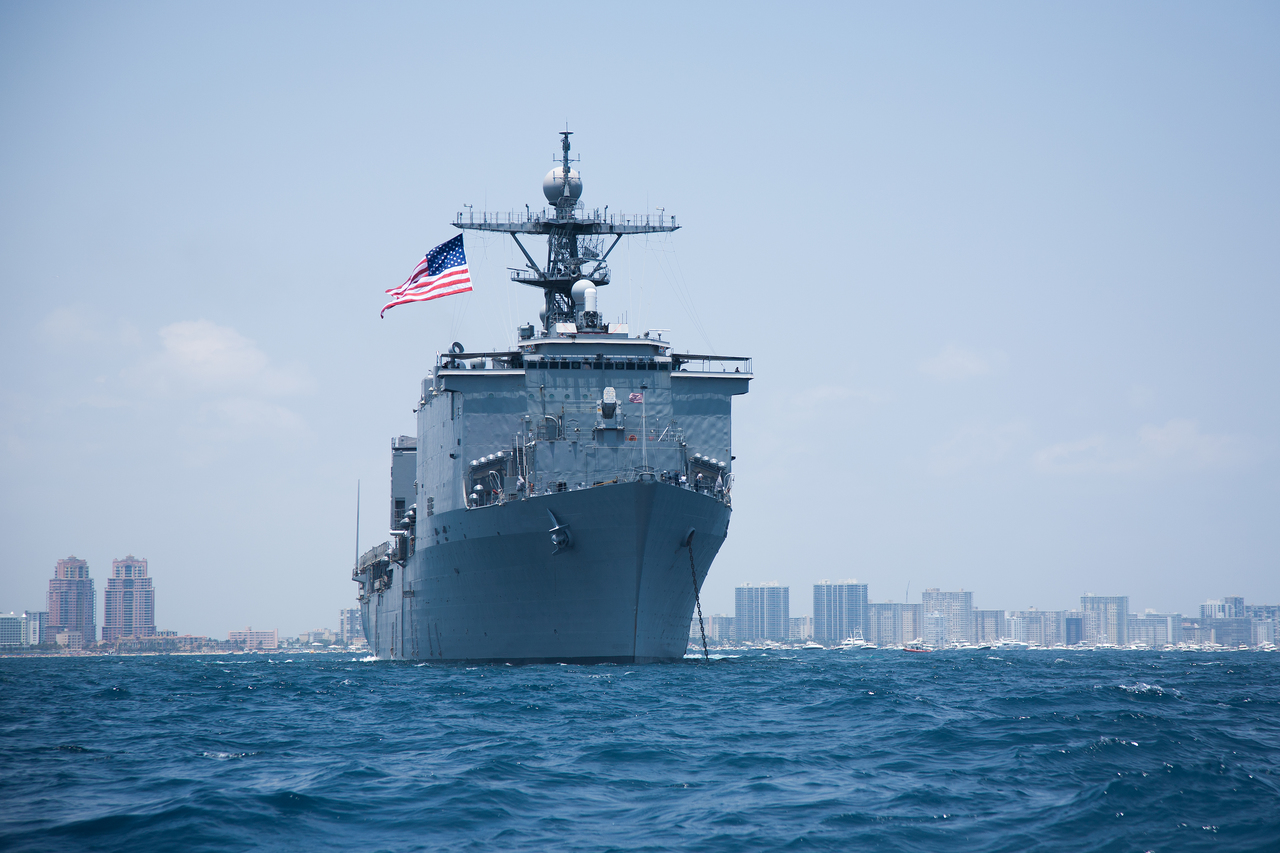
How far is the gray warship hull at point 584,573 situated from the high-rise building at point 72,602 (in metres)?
144

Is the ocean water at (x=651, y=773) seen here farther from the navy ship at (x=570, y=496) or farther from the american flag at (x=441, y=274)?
the american flag at (x=441, y=274)

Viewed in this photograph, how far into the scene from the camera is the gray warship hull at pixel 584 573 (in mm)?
31078

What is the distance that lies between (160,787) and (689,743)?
7.15m

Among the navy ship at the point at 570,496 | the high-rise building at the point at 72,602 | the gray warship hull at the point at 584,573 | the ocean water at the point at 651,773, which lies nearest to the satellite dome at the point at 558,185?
the navy ship at the point at 570,496

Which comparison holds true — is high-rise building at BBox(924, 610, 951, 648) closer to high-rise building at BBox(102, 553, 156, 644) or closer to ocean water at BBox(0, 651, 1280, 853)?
high-rise building at BBox(102, 553, 156, 644)

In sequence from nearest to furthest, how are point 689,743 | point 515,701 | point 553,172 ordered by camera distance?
point 689,743
point 515,701
point 553,172

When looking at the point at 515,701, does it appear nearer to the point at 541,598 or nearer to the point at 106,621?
the point at 541,598

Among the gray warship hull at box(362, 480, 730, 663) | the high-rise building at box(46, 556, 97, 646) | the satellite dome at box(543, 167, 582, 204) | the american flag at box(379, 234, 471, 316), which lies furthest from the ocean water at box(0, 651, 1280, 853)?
Result: the high-rise building at box(46, 556, 97, 646)

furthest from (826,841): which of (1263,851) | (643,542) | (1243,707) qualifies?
(643,542)

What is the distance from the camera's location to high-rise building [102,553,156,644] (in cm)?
17862

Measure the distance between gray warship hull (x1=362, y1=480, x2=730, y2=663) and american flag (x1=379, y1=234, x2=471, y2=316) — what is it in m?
6.91

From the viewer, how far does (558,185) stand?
4500cm

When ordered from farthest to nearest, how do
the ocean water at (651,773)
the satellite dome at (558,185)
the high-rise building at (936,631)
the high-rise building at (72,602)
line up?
the high-rise building at (936,631) → the high-rise building at (72,602) → the satellite dome at (558,185) → the ocean water at (651,773)

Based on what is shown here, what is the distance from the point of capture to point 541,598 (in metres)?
33.1
